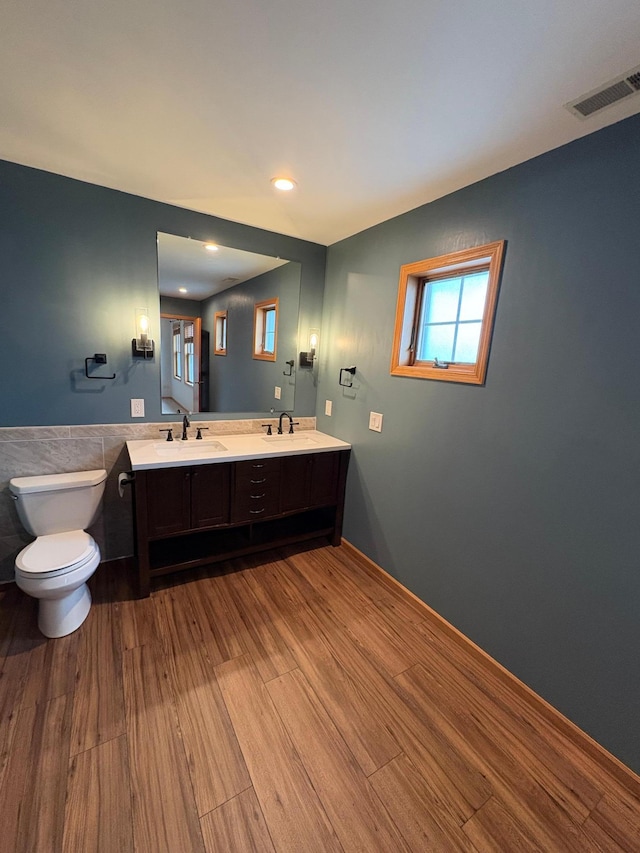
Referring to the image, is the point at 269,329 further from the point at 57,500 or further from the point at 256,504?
the point at 57,500

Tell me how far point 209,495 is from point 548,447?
1883 mm

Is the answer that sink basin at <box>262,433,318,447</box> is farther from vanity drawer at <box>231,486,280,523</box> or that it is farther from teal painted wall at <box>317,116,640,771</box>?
teal painted wall at <box>317,116,640,771</box>

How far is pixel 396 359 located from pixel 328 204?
1056mm

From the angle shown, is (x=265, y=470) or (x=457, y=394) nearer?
(x=457, y=394)

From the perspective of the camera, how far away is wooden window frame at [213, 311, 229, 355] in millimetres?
2572

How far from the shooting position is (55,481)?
1.99m

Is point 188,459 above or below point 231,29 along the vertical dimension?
below

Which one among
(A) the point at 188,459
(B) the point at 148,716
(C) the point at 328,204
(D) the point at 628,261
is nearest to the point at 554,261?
(D) the point at 628,261

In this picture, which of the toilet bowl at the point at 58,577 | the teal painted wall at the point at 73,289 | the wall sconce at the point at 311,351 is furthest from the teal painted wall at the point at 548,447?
the toilet bowl at the point at 58,577

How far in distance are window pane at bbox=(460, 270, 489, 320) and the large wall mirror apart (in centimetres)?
141

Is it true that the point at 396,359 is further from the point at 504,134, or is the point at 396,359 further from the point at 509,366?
the point at 504,134

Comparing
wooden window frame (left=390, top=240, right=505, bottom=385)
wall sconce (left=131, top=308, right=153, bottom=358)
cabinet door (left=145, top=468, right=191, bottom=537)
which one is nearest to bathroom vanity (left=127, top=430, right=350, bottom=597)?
cabinet door (left=145, top=468, right=191, bottom=537)

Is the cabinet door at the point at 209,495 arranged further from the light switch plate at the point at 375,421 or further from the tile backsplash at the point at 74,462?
the light switch plate at the point at 375,421

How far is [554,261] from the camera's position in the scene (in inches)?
57.9
